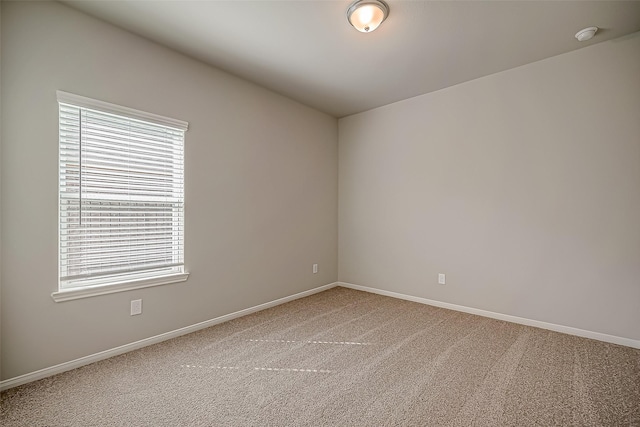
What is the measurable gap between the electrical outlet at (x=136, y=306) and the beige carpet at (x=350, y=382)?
12.6 inches

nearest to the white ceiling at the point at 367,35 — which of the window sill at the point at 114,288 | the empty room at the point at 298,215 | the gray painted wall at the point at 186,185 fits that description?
the empty room at the point at 298,215

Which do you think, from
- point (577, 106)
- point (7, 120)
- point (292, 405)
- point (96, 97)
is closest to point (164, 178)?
point (96, 97)

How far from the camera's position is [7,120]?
6.46ft

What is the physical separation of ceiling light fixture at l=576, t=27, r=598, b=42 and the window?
3.53 meters

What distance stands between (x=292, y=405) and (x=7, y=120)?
8.48 ft

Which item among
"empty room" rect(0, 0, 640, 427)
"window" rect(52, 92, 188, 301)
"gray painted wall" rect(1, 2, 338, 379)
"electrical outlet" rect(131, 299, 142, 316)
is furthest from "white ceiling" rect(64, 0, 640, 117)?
"electrical outlet" rect(131, 299, 142, 316)

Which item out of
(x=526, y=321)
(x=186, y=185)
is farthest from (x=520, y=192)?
(x=186, y=185)

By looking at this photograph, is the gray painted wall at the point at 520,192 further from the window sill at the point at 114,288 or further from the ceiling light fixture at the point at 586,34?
the window sill at the point at 114,288

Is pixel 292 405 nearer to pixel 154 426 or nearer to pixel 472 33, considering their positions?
pixel 154 426

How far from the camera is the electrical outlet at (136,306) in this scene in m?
2.56

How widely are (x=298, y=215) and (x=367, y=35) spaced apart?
7.51ft

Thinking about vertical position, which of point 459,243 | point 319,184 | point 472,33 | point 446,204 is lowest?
point 459,243

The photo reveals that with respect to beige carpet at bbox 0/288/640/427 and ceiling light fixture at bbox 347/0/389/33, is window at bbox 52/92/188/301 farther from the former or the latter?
ceiling light fixture at bbox 347/0/389/33

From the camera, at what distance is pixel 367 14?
2.20 metres
